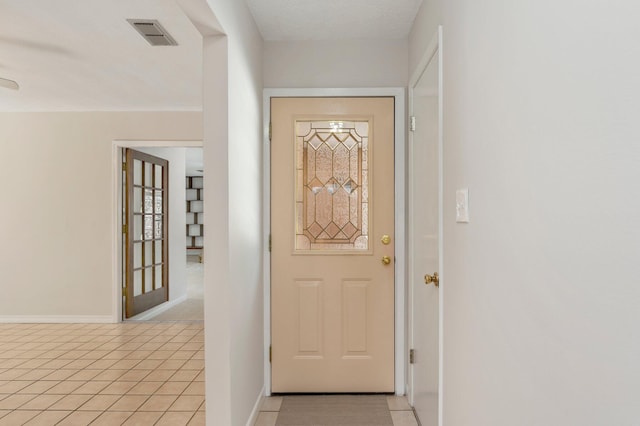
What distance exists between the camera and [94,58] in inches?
139

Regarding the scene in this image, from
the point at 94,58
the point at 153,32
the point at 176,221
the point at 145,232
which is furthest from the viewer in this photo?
the point at 176,221

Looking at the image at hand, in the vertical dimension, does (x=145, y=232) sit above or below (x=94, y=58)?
below

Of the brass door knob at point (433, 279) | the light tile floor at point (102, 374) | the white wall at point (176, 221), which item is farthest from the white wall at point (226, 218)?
the white wall at point (176, 221)

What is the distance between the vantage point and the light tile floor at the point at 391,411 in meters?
2.69

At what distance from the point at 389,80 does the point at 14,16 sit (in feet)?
8.08

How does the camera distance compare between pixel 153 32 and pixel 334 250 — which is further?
pixel 334 250

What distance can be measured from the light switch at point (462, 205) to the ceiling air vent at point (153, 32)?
228cm

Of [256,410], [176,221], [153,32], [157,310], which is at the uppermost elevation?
[153,32]

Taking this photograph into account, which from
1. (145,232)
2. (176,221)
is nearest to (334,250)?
(145,232)

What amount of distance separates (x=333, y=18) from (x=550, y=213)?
86.5 inches

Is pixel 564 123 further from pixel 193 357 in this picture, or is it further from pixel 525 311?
pixel 193 357

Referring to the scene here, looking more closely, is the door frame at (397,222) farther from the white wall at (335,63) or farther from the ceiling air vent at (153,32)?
the ceiling air vent at (153,32)

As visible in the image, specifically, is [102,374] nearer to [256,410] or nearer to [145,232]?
[256,410]

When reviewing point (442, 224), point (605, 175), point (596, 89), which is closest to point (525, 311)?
point (605, 175)
